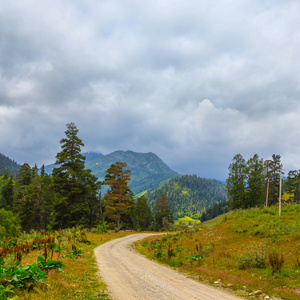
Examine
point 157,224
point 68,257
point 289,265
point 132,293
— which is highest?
point 289,265

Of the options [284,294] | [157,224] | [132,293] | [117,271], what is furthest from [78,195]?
[157,224]

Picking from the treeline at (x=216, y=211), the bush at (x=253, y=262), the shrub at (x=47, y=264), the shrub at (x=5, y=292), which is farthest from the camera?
the treeline at (x=216, y=211)

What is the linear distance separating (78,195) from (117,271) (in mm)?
28558

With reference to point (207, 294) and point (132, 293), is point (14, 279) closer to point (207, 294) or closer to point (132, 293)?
point (132, 293)

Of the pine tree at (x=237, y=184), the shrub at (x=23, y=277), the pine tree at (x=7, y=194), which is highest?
the pine tree at (x=237, y=184)

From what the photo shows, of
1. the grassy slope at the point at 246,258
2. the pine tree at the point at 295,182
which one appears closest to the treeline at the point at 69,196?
the grassy slope at the point at 246,258

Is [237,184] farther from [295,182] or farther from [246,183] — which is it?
[295,182]

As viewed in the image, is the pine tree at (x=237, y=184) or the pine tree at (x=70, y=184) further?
the pine tree at (x=237, y=184)

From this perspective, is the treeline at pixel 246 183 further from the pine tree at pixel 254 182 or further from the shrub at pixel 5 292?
the shrub at pixel 5 292

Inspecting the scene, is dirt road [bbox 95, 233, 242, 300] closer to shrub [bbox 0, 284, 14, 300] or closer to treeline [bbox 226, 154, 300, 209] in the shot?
shrub [bbox 0, 284, 14, 300]

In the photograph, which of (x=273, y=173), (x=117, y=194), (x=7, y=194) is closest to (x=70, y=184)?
(x=117, y=194)

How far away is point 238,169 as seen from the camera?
48469mm

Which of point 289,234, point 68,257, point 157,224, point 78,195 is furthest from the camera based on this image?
point 157,224

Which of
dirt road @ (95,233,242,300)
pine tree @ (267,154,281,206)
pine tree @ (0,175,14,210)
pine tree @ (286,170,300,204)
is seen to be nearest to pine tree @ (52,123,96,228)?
dirt road @ (95,233,242,300)
